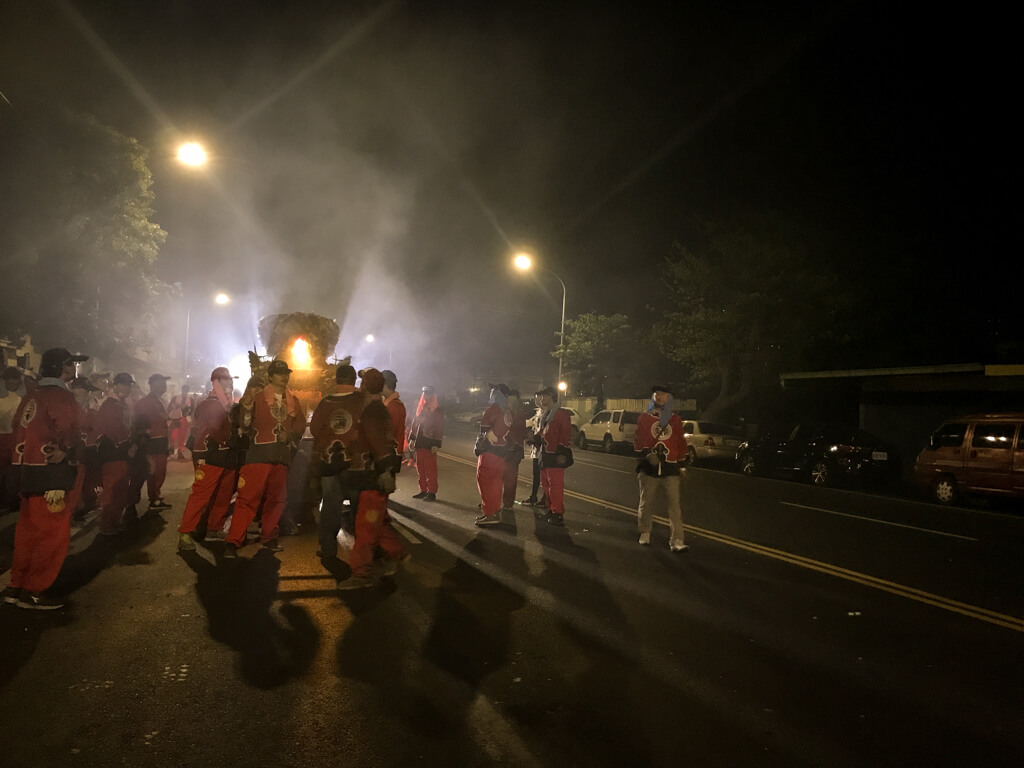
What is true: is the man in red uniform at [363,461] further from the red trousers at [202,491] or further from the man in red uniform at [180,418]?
the man in red uniform at [180,418]

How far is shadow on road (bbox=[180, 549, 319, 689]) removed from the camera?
4035 mm

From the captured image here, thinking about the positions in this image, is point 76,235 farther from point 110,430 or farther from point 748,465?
Answer: point 748,465

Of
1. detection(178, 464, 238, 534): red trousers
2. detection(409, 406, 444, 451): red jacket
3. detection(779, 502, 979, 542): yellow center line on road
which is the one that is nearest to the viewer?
detection(178, 464, 238, 534): red trousers

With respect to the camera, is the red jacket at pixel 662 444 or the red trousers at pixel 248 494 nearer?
the red trousers at pixel 248 494

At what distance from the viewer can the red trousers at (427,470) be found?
10.5 metres

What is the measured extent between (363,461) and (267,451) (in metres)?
1.20

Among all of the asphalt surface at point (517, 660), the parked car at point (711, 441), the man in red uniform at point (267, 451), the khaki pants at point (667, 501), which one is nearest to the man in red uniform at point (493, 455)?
the asphalt surface at point (517, 660)

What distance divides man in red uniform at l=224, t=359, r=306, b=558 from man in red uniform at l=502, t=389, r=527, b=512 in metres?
2.68

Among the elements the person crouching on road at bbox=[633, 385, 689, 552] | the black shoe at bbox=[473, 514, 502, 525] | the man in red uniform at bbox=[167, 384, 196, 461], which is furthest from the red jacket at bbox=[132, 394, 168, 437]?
the man in red uniform at bbox=[167, 384, 196, 461]

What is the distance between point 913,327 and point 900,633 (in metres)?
21.8

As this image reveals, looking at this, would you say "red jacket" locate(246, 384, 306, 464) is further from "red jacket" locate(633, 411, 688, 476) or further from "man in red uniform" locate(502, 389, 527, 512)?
"red jacket" locate(633, 411, 688, 476)

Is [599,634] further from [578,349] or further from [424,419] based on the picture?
[578,349]

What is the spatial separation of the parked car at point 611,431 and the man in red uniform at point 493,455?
47.7 ft

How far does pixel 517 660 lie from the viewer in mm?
4242
